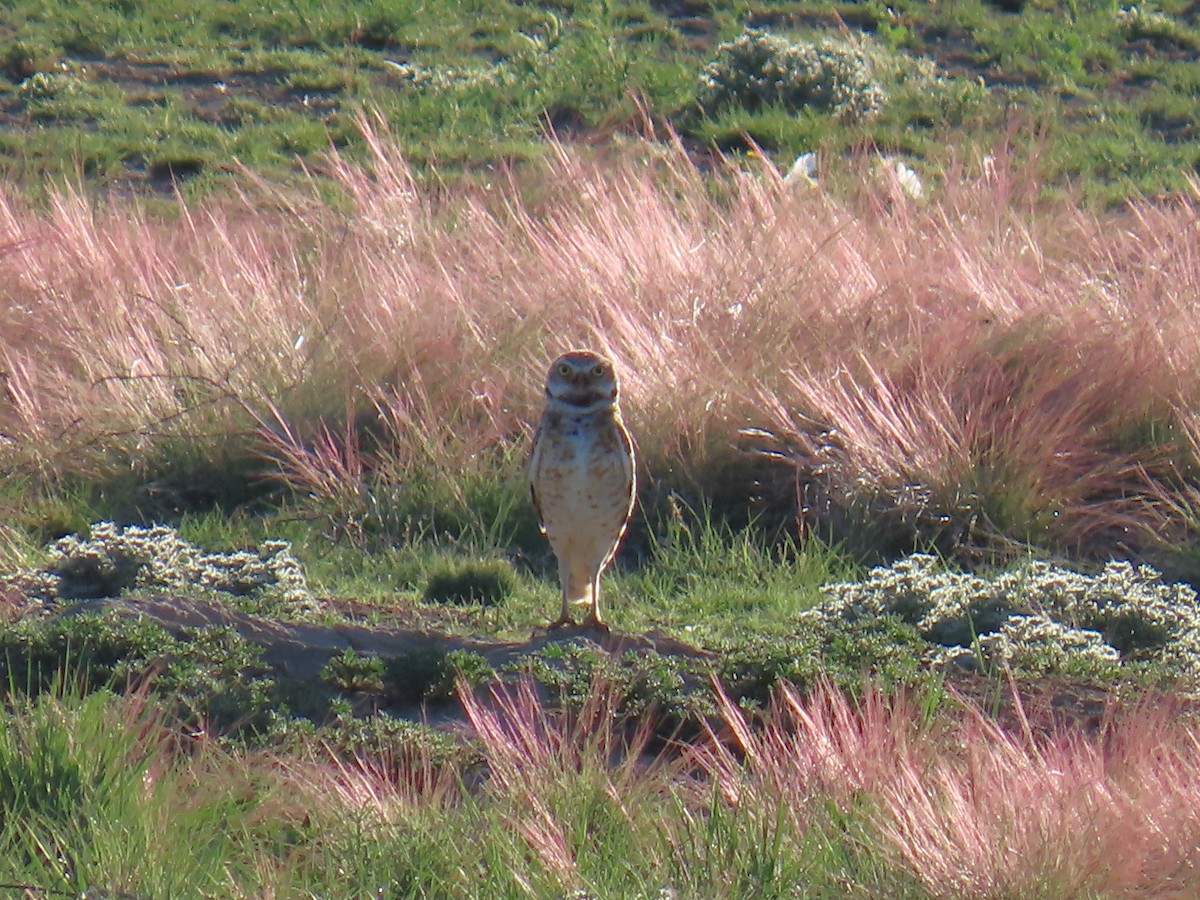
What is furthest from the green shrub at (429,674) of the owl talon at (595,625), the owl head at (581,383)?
the owl head at (581,383)

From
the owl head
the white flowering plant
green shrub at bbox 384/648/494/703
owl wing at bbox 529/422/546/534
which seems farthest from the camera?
the white flowering plant

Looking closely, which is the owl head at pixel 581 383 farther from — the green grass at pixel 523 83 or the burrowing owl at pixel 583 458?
the green grass at pixel 523 83

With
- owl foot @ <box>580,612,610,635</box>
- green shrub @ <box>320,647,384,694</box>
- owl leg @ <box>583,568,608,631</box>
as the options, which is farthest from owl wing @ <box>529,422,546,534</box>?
green shrub @ <box>320,647,384,694</box>

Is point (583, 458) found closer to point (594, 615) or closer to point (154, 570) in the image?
point (594, 615)

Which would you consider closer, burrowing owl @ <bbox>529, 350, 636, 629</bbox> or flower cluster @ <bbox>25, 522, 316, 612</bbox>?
burrowing owl @ <bbox>529, 350, 636, 629</bbox>

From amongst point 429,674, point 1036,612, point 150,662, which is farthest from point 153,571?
point 1036,612

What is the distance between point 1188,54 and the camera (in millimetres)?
15969

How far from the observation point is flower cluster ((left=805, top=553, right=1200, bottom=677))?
243 inches

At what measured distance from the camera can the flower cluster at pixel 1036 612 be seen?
6.18 m

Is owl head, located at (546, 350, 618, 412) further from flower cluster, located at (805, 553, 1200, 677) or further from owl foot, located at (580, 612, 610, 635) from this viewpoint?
Answer: flower cluster, located at (805, 553, 1200, 677)

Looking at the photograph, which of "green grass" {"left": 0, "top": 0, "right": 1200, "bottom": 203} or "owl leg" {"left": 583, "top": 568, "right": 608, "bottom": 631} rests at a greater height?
"green grass" {"left": 0, "top": 0, "right": 1200, "bottom": 203}

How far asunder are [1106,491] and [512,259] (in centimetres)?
328

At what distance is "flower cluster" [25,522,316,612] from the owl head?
4.21 ft

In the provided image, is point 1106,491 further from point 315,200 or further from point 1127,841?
point 315,200
